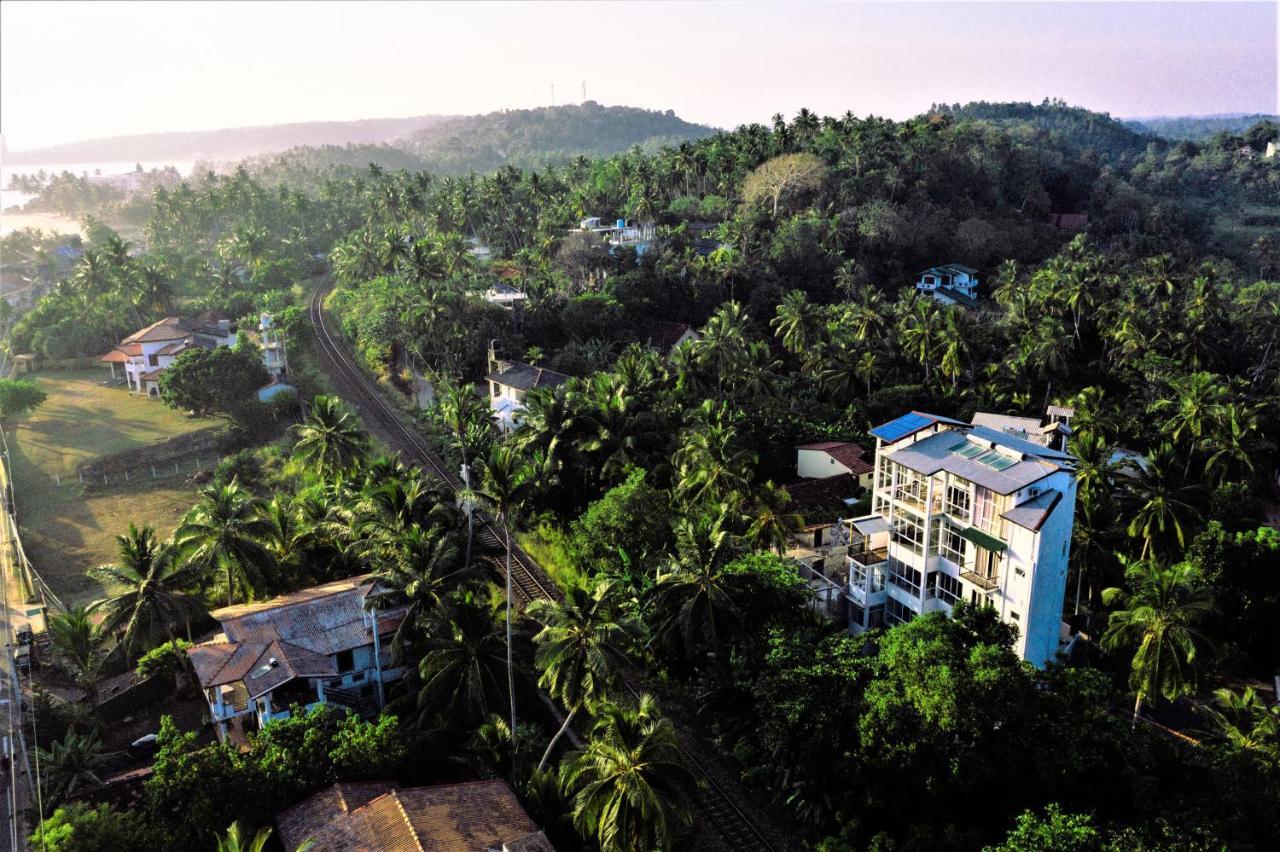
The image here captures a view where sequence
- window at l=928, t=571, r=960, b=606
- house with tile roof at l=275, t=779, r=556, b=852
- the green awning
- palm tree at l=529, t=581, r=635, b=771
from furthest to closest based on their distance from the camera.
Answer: window at l=928, t=571, r=960, b=606, the green awning, palm tree at l=529, t=581, r=635, b=771, house with tile roof at l=275, t=779, r=556, b=852

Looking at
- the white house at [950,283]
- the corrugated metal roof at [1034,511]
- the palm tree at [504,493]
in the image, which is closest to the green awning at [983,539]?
the corrugated metal roof at [1034,511]

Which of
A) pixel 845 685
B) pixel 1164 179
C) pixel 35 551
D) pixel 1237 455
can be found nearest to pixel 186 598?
pixel 35 551

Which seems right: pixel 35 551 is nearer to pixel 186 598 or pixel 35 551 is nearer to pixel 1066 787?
pixel 186 598

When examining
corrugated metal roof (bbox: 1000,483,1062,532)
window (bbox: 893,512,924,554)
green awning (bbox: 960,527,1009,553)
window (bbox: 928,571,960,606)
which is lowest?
window (bbox: 928,571,960,606)

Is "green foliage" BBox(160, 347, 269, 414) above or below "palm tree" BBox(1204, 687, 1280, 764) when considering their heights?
above

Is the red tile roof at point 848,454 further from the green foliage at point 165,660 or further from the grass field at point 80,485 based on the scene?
the grass field at point 80,485

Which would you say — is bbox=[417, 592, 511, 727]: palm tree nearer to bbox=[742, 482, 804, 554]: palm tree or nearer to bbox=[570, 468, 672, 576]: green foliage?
bbox=[570, 468, 672, 576]: green foliage

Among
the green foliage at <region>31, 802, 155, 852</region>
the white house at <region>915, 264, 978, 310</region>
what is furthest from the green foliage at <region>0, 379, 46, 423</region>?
the white house at <region>915, 264, 978, 310</region>
